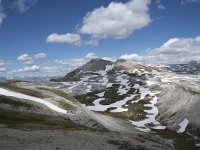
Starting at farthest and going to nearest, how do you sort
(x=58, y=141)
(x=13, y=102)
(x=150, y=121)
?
(x=150, y=121), (x=13, y=102), (x=58, y=141)

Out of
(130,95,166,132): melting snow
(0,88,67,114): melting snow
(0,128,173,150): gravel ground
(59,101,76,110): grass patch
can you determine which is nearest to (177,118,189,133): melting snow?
(130,95,166,132): melting snow

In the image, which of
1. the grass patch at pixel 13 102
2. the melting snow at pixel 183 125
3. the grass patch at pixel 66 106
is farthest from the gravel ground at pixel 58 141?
the melting snow at pixel 183 125

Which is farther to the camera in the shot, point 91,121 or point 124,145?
point 91,121

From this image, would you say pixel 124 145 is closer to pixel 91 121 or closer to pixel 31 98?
pixel 91 121

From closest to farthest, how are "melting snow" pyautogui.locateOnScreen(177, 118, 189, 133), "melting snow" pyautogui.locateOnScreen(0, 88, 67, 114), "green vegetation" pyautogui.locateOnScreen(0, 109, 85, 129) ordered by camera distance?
"green vegetation" pyautogui.locateOnScreen(0, 109, 85, 129)
"melting snow" pyautogui.locateOnScreen(0, 88, 67, 114)
"melting snow" pyautogui.locateOnScreen(177, 118, 189, 133)

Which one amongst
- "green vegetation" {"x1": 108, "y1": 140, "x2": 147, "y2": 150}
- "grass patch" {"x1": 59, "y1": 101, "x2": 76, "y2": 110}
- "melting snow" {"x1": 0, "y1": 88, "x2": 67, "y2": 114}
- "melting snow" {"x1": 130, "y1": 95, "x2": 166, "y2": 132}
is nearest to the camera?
"green vegetation" {"x1": 108, "y1": 140, "x2": 147, "y2": 150}

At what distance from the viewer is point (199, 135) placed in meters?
118

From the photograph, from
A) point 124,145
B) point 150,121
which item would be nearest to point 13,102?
point 124,145

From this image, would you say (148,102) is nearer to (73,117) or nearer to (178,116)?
(178,116)

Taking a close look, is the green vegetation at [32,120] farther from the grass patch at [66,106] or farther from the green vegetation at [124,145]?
the grass patch at [66,106]

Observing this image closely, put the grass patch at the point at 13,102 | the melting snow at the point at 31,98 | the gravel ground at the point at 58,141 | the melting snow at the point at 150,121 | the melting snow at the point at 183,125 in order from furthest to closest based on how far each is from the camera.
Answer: the melting snow at the point at 150,121 < the melting snow at the point at 183,125 < the melting snow at the point at 31,98 < the grass patch at the point at 13,102 < the gravel ground at the point at 58,141

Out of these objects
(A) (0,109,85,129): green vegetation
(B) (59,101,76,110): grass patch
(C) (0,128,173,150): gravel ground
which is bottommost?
(C) (0,128,173,150): gravel ground

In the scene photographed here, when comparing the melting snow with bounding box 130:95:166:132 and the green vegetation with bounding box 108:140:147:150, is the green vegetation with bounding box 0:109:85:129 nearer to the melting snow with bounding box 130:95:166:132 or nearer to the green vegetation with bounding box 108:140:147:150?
the green vegetation with bounding box 108:140:147:150

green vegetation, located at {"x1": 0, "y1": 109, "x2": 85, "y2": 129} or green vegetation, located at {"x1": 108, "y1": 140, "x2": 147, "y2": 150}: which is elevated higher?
green vegetation, located at {"x1": 0, "y1": 109, "x2": 85, "y2": 129}
